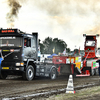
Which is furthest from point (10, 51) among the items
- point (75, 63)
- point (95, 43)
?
point (95, 43)

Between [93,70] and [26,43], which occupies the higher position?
[26,43]

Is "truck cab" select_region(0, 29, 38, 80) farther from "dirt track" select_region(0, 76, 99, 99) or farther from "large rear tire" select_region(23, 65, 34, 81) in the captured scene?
"dirt track" select_region(0, 76, 99, 99)

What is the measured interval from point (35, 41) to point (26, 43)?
100cm

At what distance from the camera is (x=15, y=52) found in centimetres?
1364

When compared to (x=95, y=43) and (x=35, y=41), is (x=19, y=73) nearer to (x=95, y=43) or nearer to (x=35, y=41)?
(x=35, y=41)

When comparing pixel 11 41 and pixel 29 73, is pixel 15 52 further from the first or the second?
pixel 29 73

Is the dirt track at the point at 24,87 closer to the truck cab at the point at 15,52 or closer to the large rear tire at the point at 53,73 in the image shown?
the truck cab at the point at 15,52

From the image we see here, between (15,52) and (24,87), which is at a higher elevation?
(15,52)

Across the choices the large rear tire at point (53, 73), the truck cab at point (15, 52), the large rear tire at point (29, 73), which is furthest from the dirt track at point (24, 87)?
the large rear tire at point (53, 73)

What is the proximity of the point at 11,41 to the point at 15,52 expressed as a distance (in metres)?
0.72

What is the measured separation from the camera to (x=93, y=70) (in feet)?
64.6

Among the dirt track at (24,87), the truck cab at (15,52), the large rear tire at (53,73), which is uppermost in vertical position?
the truck cab at (15,52)

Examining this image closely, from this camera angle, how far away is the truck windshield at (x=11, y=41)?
533 inches

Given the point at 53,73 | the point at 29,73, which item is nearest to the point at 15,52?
the point at 29,73
